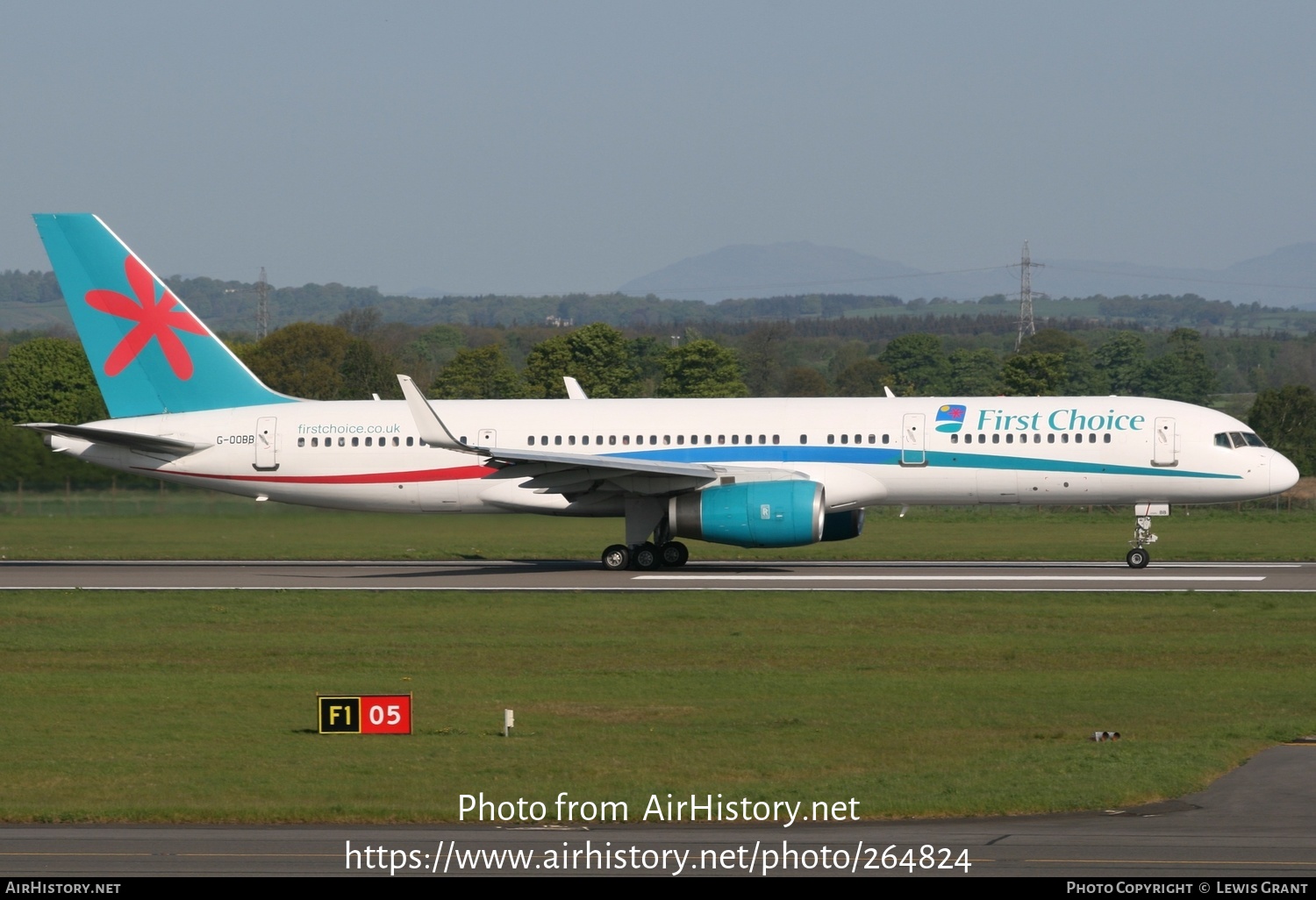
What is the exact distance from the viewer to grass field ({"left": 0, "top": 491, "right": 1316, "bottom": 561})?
44.1 meters

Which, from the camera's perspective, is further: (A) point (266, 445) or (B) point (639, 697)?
(A) point (266, 445)

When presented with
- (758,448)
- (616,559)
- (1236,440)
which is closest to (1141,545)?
(1236,440)

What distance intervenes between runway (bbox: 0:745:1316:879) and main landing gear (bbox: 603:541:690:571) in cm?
2356

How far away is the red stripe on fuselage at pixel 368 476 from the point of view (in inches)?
1500

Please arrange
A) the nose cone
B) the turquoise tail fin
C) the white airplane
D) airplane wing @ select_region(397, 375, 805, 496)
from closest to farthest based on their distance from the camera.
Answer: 1. airplane wing @ select_region(397, 375, 805, 496)
2. the white airplane
3. the nose cone
4. the turquoise tail fin

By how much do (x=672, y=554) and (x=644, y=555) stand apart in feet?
2.28

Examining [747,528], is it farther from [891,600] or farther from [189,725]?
[189,725]

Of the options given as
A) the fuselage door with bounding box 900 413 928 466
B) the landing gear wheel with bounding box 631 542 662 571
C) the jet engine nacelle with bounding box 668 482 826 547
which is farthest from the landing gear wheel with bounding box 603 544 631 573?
the fuselage door with bounding box 900 413 928 466

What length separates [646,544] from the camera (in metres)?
37.3

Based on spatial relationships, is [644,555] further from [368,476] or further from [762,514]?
[368,476]

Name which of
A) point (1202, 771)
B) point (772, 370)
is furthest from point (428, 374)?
point (1202, 771)

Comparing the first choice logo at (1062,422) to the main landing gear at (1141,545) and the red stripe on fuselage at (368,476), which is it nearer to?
the main landing gear at (1141,545)

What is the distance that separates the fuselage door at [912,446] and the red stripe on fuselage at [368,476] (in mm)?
9652

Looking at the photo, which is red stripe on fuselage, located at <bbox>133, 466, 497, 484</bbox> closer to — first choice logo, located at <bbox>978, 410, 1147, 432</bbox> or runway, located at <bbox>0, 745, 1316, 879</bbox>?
first choice logo, located at <bbox>978, 410, 1147, 432</bbox>
